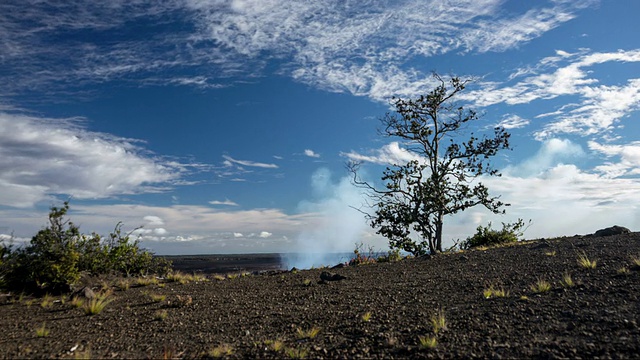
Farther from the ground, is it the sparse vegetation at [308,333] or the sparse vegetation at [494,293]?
the sparse vegetation at [494,293]

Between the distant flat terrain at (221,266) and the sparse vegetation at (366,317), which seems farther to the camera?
the distant flat terrain at (221,266)

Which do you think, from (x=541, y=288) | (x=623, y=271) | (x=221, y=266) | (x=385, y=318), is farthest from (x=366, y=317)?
(x=221, y=266)

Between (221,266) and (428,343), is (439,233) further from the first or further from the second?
(221,266)

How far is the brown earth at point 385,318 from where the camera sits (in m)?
5.94

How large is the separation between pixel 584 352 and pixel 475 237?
1684cm

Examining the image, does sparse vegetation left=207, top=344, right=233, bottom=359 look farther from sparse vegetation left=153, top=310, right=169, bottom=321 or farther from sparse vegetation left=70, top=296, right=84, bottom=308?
sparse vegetation left=70, top=296, right=84, bottom=308

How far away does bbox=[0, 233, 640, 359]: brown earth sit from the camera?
19.5ft

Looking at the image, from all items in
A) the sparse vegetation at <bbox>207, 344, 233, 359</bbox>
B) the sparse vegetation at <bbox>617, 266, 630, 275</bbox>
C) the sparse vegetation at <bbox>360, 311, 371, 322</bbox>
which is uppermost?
the sparse vegetation at <bbox>617, 266, 630, 275</bbox>

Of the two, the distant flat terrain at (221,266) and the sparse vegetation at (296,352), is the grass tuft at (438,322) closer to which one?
the sparse vegetation at (296,352)

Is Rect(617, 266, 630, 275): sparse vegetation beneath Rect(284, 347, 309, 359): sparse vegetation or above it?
above

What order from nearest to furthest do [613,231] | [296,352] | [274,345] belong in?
1. [296,352]
2. [274,345]
3. [613,231]

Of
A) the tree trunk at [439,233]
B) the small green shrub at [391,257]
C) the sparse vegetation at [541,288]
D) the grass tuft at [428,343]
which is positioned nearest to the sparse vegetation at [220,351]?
the grass tuft at [428,343]

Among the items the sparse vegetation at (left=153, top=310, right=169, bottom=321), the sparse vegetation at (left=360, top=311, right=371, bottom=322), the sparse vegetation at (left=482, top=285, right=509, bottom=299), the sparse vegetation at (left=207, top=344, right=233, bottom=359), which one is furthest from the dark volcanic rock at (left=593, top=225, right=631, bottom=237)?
the sparse vegetation at (left=153, top=310, right=169, bottom=321)

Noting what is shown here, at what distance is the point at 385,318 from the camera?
7609 millimetres
